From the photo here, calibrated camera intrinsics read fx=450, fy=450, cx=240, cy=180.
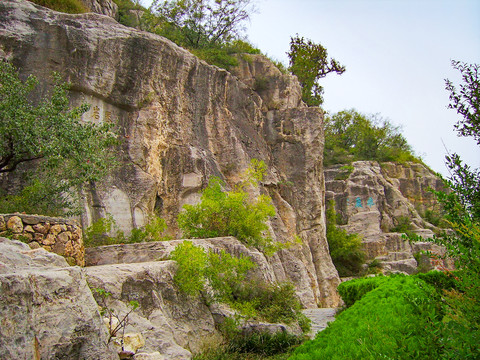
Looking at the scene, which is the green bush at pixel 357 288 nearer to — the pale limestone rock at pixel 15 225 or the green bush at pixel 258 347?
the green bush at pixel 258 347

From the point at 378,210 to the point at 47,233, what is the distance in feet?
75.0

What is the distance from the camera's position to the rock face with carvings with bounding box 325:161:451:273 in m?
25.5

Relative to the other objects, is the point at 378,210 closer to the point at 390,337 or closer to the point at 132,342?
the point at 132,342

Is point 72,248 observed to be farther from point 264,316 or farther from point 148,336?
point 264,316

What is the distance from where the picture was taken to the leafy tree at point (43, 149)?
426 inches

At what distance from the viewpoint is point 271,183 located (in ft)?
66.1

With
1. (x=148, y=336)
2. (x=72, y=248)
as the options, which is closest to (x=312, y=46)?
(x=72, y=248)

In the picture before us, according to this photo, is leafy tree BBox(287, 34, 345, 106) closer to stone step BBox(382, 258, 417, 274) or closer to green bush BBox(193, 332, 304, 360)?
stone step BBox(382, 258, 417, 274)

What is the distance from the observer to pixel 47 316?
4609 mm

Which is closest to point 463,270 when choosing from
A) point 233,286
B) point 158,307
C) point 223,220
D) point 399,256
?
point 158,307

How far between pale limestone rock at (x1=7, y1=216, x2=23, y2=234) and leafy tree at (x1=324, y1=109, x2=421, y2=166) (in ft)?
82.0

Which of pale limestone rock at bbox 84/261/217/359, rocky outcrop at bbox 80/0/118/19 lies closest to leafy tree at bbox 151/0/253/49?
rocky outcrop at bbox 80/0/118/19

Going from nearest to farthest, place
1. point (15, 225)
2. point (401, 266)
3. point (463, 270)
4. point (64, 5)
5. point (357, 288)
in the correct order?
point (463, 270)
point (15, 225)
point (357, 288)
point (64, 5)
point (401, 266)

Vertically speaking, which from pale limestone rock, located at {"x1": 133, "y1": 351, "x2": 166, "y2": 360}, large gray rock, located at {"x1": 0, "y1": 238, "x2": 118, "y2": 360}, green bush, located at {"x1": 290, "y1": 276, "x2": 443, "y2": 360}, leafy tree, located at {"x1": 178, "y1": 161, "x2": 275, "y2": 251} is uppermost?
leafy tree, located at {"x1": 178, "y1": 161, "x2": 275, "y2": 251}
